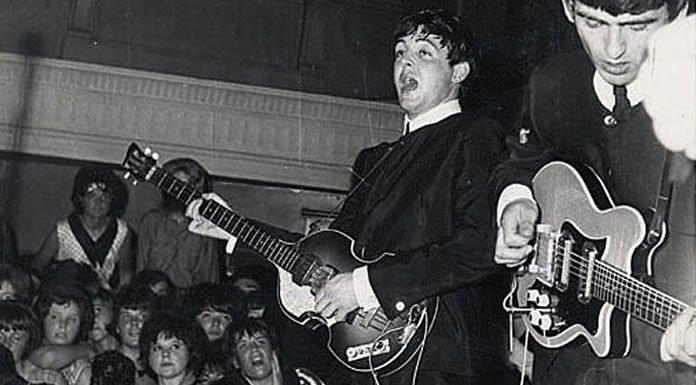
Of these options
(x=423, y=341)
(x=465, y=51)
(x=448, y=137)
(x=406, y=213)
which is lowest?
(x=423, y=341)

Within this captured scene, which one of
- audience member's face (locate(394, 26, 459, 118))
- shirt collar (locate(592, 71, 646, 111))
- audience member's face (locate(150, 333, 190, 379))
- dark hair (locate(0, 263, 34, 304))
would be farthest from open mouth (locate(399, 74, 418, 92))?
dark hair (locate(0, 263, 34, 304))

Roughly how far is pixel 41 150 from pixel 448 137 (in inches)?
23.4

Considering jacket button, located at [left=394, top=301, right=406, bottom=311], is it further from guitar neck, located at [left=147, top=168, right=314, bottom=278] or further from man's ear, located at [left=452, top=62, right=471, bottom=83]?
man's ear, located at [left=452, top=62, right=471, bottom=83]

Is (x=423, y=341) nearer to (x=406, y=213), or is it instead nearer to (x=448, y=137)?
(x=406, y=213)

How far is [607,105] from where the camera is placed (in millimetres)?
1475

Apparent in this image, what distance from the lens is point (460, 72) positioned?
1.63 meters

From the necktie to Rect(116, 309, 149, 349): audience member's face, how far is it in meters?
0.73

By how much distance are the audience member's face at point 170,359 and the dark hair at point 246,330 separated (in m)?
0.06

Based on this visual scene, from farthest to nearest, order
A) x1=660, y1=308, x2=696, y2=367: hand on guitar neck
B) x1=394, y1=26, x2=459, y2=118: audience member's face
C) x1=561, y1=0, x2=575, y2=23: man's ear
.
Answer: x1=394, y1=26, x2=459, y2=118: audience member's face
x1=561, y1=0, x2=575, y2=23: man's ear
x1=660, y1=308, x2=696, y2=367: hand on guitar neck

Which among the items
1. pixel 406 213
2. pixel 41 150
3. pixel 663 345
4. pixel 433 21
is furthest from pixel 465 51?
pixel 41 150

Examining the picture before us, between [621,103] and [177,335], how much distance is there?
0.70 meters

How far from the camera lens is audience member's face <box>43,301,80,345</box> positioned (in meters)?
1.71

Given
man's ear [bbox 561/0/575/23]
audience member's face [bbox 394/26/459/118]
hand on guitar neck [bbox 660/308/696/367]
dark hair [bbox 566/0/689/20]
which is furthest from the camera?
audience member's face [bbox 394/26/459/118]

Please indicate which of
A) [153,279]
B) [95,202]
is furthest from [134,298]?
[95,202]
